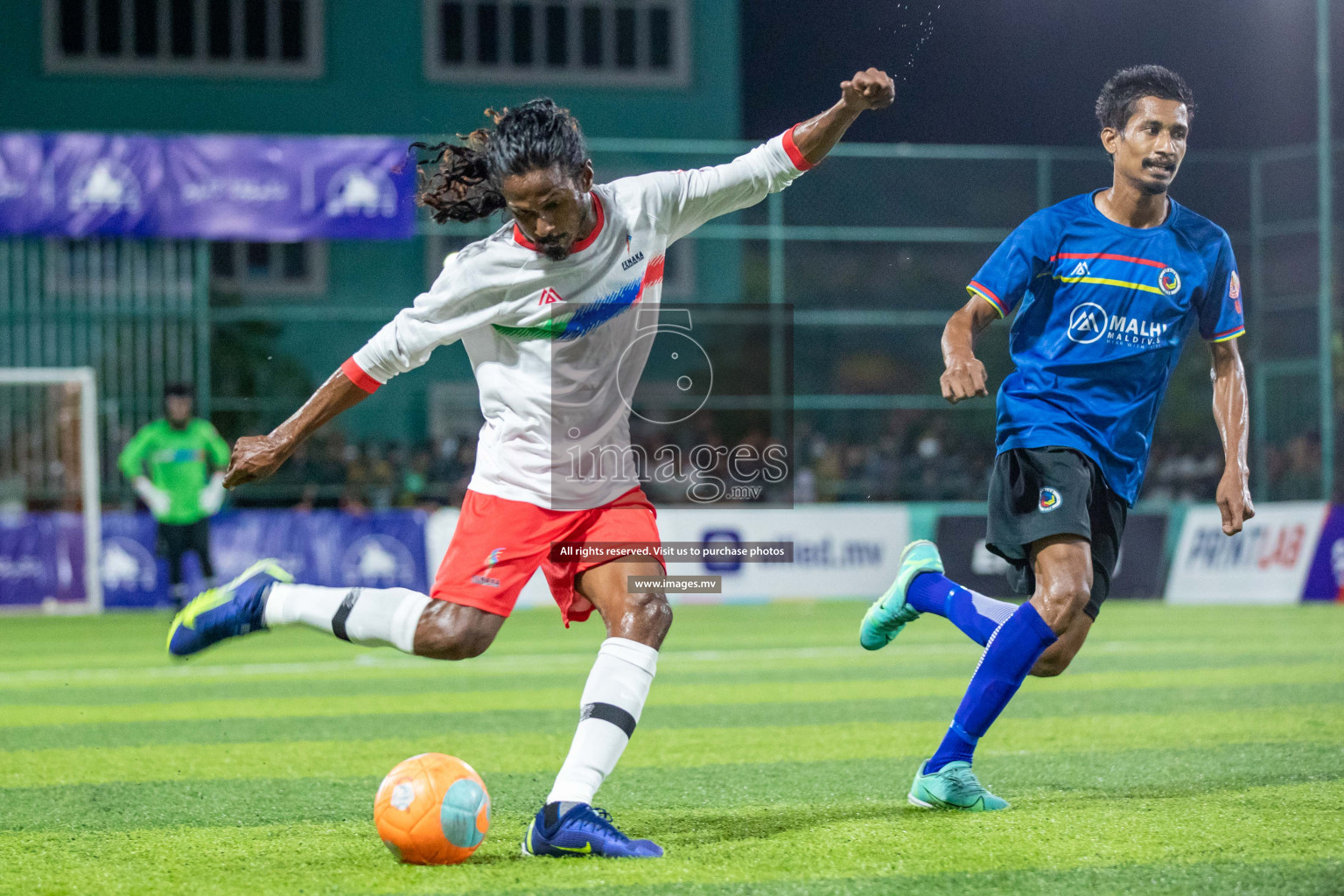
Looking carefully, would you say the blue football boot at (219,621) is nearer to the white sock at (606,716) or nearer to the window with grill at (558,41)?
the white sock at (606,716)

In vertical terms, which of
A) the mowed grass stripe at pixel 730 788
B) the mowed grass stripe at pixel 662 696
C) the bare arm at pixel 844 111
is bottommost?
the mowed grass stripe at pixel 662 696

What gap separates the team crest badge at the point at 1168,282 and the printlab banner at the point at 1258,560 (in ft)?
37.7

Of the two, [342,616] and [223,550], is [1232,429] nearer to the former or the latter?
[342,616]

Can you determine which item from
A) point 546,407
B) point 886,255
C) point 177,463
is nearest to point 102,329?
point 177,463

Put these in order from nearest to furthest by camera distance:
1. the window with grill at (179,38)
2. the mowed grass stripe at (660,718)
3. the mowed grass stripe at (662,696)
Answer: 1. the mowed grass stripe at (660,718)
2. the mowed grass stripe at (662,696)
3. the window with grill at (179,38)

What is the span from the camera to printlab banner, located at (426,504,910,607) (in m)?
15.7

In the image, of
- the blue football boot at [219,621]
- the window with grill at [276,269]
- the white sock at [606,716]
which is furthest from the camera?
the window with grill at [276,269]

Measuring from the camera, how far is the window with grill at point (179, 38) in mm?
26172

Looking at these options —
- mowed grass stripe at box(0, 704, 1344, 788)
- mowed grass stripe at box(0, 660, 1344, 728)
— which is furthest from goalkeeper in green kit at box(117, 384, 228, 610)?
mowed grass stripe at box(0, 704, 1344, 788)

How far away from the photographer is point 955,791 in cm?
452

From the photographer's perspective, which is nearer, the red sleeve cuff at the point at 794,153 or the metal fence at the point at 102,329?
the red sleeve cuff at the point at 794,153

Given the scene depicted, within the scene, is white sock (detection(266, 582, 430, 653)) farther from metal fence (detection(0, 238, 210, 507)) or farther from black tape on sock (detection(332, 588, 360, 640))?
metal fence (detection(0, 238, 210, 507))

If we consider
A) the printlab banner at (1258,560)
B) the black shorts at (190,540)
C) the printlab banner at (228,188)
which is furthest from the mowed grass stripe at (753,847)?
the printlab banner at (228,188)

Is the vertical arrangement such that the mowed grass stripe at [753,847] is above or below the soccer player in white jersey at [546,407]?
below
